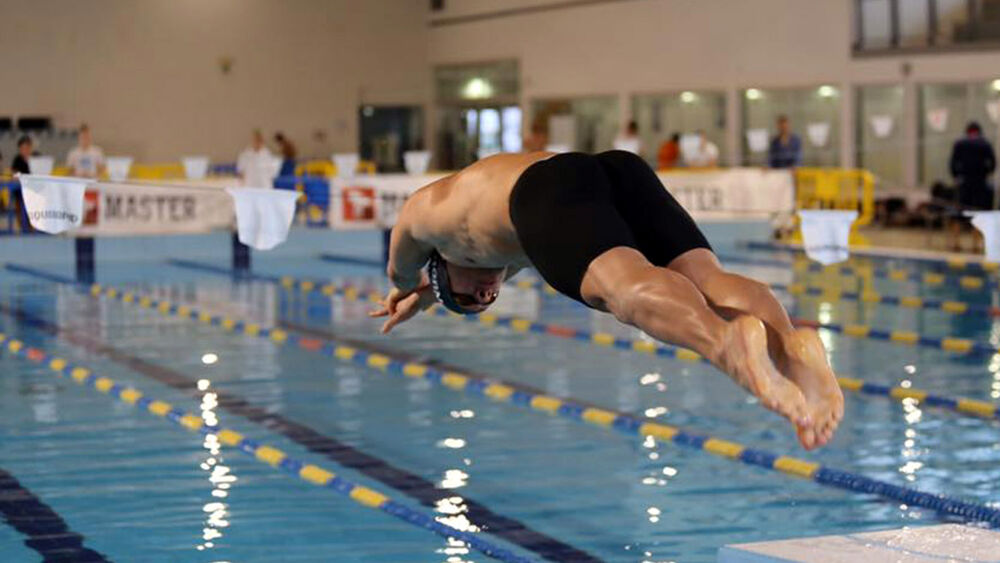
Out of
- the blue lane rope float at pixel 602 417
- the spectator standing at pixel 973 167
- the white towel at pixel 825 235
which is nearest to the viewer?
the blue lane rope float at pixel 602 417

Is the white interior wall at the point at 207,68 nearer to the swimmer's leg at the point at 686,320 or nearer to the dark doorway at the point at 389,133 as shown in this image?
the dark doorway at the point at 389,133

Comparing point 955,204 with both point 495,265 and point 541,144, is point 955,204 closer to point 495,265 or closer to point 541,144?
point 541,144

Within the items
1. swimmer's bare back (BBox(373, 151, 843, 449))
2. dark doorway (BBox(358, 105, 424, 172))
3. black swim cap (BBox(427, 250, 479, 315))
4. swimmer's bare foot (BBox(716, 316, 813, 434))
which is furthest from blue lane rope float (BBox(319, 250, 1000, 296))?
dark doorway (BBox(358, 105, 424, 172))

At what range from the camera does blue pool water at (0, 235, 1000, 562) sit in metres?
6.09

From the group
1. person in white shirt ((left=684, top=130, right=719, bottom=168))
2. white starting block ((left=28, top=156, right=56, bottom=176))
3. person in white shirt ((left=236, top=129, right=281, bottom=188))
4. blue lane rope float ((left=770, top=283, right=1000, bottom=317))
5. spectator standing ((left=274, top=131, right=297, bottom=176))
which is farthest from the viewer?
spectator standing ((left=274, top=131, right=297, bottom=176))

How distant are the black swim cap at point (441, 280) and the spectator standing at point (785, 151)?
50.5 feet

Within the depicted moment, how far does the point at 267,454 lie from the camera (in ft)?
24.5

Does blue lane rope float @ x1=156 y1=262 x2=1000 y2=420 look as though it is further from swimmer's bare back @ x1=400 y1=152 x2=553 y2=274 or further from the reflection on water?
the reflection on water

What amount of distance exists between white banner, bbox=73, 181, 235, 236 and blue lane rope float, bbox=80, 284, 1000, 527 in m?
4.99

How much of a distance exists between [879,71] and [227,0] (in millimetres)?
11865

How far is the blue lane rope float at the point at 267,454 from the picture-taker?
5988 mm

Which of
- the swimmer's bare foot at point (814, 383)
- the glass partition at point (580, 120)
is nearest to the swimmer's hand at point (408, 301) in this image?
the swimmer's bare foot at point (814, 383)

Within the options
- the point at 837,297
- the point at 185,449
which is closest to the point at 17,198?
the point at 837,297

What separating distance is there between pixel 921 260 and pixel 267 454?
1108 cm
